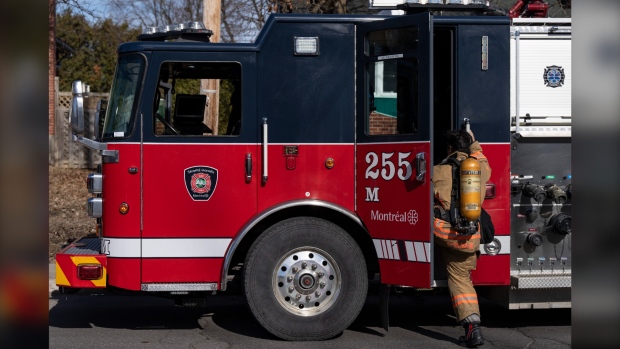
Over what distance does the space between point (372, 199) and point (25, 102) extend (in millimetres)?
5628

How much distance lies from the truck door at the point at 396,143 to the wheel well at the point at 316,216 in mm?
250

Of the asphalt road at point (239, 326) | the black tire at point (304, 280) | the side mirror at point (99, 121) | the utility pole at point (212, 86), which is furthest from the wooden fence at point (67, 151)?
the black tire at point (304, 280)

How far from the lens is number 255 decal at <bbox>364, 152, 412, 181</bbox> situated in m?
6.59

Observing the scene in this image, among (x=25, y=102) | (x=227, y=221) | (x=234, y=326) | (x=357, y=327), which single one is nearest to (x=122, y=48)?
(x=227, y=221)

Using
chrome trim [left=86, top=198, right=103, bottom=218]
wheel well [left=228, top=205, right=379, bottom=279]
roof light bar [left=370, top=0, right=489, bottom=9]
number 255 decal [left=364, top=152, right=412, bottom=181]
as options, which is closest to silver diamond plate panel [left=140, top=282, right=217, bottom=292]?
wheel well [left=228, top=205, right=379, bottom=279]

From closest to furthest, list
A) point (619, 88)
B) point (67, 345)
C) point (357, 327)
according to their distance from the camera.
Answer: point (619, 88) < point (67, 345) < point (357, 327)

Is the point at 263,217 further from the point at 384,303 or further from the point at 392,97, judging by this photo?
the point at 392,97

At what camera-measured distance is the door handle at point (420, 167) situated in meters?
6.43

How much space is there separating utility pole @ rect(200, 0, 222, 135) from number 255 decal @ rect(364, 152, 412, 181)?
6.23 ft

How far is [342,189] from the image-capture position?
6844 millimetres

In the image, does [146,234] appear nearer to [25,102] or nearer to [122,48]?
[122,48]

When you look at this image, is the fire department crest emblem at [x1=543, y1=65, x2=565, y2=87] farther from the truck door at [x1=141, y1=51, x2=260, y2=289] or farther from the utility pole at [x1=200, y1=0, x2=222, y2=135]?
the utility pole at [x1=200, y1=0, x2=222, y2=135]

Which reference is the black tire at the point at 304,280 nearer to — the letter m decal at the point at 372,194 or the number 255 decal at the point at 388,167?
the letter m decal at the point at 372,194

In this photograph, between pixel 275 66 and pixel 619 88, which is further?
pixel 275 66
